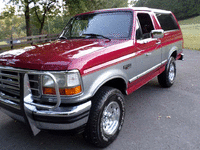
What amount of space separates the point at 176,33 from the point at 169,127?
3.19 meters

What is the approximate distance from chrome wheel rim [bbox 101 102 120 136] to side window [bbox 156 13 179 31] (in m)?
2.76

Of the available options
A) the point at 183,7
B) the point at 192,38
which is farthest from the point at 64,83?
the point at 183,7

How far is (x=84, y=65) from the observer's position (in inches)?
92.9

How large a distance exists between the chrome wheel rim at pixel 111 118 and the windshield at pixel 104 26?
4.17ft

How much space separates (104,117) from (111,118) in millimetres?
214

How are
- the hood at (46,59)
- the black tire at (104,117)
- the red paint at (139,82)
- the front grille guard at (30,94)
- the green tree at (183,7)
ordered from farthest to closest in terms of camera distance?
the green tree at (183,7) → the red paint at (139,82) → the black tire at (104,117) → the hood at (46,59) → the front grille guard at (30,94)

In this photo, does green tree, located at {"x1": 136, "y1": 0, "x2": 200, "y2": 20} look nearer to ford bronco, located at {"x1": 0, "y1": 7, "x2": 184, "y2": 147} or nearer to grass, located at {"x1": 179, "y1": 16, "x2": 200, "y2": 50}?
grass, located at {"x1": 179, "y1": 16, "x2": 200, "y2": 50}

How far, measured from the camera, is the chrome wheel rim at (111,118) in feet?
9.32

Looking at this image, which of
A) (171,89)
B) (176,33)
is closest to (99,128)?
(171,89)

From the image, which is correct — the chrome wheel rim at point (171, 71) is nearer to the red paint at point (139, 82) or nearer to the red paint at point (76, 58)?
the red paint at point (139, 82)

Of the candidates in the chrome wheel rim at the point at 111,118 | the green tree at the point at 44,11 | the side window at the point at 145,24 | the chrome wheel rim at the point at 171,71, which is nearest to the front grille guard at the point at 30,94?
the chrome wheel rim at the point at 111,118

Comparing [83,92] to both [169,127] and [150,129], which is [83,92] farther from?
[169,127]

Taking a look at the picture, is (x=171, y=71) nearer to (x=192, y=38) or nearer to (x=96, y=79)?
(x=96, y=79)

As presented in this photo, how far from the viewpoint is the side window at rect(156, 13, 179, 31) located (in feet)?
15.6
